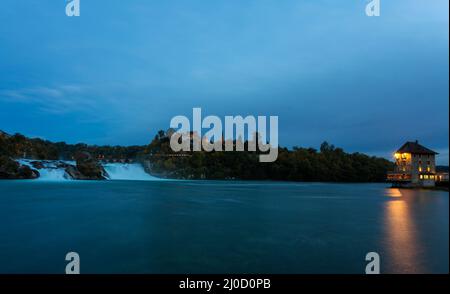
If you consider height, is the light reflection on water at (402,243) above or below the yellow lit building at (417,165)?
below

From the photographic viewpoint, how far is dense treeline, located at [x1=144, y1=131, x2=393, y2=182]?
82.7 m

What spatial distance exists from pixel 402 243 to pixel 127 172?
235 feet

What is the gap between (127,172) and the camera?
7581 cm

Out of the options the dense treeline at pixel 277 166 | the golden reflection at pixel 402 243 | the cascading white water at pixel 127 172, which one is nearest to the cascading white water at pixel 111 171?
the cascading white water at pixel 127 172

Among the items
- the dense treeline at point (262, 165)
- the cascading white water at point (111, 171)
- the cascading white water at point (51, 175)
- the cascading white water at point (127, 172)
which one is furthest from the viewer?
the dense treeline at point (262, 165)

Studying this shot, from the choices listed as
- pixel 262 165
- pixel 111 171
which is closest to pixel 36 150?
pixel 111 171

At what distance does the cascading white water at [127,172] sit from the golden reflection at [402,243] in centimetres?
6332

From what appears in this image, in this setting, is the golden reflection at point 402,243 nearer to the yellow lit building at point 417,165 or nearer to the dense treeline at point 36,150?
the yellow lit building at point 417,165

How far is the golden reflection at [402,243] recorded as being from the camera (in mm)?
8445

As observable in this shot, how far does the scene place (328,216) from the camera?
17938 mm

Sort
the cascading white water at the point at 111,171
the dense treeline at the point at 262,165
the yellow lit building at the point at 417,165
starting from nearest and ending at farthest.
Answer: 1. the yellow lit building at the point at 417,165
2. the cascading white water at the point at 111,171
3. the dense treeline at the point at 262,165

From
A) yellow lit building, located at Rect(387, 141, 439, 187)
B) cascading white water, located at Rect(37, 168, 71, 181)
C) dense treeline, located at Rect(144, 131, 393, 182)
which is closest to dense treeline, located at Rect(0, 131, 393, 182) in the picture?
dense treeline, located at Rect(144, 131, 393, 182)

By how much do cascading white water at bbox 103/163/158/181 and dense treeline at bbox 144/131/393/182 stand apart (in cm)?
371

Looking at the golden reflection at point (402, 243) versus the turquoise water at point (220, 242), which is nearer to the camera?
the turquoise water at point (220, 242)
